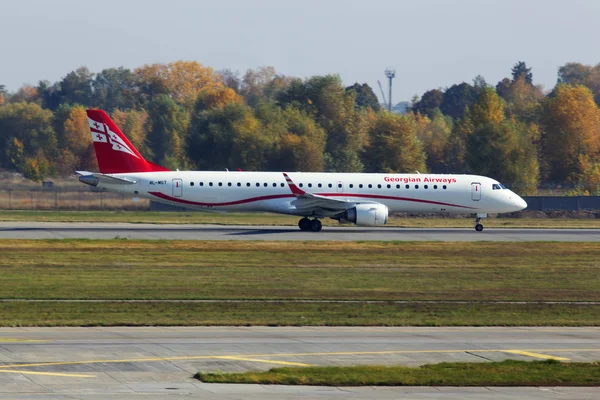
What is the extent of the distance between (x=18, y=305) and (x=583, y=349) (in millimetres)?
13722

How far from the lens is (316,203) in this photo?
5022cm

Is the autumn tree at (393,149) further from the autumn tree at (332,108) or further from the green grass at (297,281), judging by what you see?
the green grass at (297,281)

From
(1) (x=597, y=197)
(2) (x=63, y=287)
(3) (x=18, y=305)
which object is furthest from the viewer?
(1) (x=597, y=197)

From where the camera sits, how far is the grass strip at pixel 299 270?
2908 centimetres

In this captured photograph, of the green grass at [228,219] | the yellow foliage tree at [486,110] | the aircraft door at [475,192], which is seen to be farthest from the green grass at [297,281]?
the yellow foliage tree at [486,110]

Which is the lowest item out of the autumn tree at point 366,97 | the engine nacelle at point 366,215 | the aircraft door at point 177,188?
the engine nacelle at point 366,215

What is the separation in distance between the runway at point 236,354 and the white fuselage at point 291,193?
28.3 m

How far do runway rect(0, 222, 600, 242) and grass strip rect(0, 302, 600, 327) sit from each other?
64.3 ft

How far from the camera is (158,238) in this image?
44969 millimetres

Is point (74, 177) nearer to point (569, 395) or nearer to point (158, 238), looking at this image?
point (158, 238)

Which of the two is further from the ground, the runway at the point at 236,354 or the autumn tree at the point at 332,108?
the autumn tree at the point at 332,108

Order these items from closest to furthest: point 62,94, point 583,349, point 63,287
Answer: point 583,349 < point 63,287 < point 62,94

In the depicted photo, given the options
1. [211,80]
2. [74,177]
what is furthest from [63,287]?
[211,80]

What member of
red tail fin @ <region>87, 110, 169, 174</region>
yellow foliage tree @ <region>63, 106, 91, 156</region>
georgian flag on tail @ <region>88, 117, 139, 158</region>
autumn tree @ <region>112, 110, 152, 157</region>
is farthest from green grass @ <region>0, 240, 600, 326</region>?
yellow foliage tree @ <region>63, 106, 91, 156</region>
